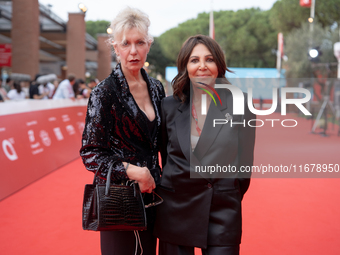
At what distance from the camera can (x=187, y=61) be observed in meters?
2.29

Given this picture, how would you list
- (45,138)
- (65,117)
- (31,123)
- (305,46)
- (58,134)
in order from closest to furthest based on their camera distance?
(31,123) < (45,138) < (58,134) < (65,117) < (305,46)

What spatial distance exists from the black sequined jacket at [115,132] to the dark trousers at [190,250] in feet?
1.65

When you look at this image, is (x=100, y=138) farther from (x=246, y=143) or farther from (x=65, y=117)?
(x=65, y=117)

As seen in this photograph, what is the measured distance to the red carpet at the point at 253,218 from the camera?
3736mm

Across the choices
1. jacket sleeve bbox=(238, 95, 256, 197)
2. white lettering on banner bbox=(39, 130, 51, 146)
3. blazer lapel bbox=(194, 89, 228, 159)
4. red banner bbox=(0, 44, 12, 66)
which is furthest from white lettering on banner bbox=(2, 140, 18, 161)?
red banner bbox=(0, 44, 12, 66)

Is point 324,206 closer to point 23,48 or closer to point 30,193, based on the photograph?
point 30,193

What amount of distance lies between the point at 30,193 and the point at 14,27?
45.1 feet

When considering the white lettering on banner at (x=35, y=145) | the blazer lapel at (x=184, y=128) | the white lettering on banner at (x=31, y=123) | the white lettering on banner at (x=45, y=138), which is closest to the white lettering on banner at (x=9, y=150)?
the white lettering on banner at (x=35, y=145)

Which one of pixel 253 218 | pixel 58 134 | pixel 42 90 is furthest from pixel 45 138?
pixel 42 90

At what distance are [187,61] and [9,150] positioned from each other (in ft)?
14.1

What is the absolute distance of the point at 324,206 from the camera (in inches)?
204

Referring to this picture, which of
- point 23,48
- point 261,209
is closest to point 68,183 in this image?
point 261,209

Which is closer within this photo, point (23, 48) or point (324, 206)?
point (324, 206)

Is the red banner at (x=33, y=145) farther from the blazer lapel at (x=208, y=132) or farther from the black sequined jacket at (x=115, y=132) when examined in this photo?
the blazer lapel at (x=208, y=132)
